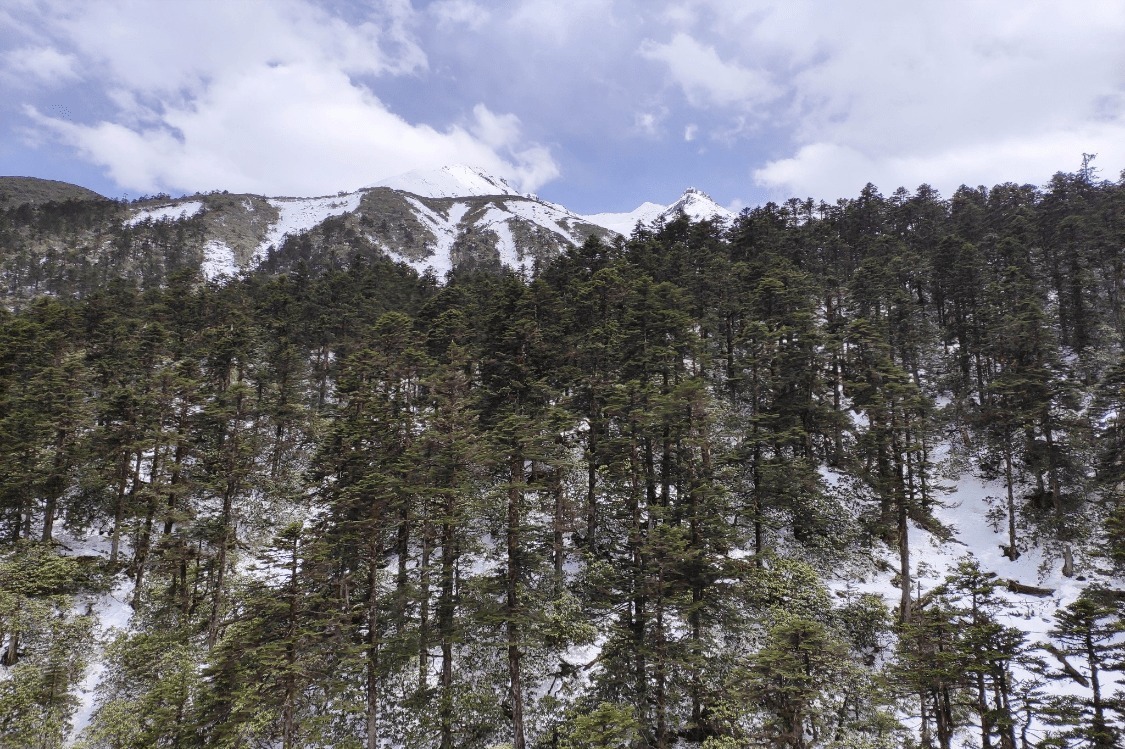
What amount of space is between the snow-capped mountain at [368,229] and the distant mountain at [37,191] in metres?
42.5

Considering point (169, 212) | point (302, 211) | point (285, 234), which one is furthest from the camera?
point (302, 211)

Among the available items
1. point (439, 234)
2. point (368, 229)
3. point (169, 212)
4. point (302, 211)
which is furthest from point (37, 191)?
point (439, 234)

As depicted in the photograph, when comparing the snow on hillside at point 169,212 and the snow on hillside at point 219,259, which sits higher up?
the snow on hillside at point 169,212

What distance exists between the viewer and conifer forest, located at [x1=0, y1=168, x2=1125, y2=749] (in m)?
14.6

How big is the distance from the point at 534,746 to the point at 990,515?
27.2 meters

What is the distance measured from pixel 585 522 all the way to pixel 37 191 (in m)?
245

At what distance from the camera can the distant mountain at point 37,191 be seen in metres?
156

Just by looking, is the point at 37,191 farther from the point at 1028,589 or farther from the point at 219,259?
the point at 1028,589

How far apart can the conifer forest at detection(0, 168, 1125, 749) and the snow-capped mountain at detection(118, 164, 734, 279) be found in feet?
252

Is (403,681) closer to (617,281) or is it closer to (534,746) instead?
(534,746)

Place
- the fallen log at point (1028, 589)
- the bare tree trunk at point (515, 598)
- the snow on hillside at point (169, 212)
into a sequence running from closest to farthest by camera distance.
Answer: the bare tree trunk at point (515, 598), the fallen log at point (1028, 589), the snow on hillside at point (169, 212)

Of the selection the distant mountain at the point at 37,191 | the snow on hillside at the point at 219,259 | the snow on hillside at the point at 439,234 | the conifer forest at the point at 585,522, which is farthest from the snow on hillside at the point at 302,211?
the conifer forest at the point at 585,522

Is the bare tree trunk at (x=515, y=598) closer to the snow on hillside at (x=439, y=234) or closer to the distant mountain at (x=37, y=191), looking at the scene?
the snow on hillside at (x=439, y=234)

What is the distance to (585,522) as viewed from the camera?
24391 millimetres
